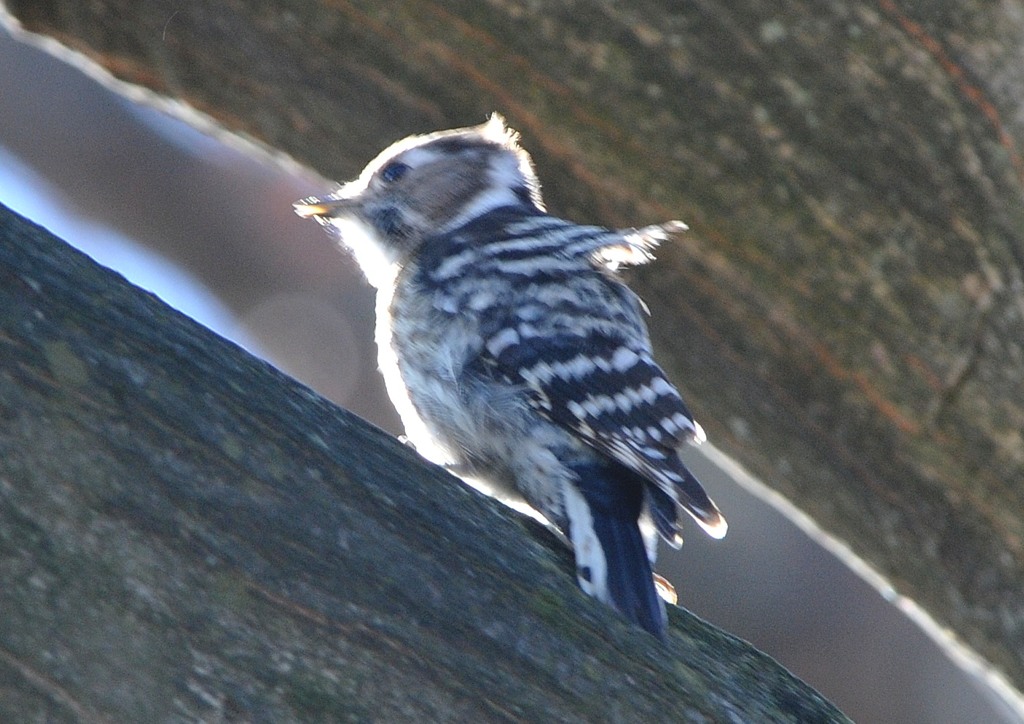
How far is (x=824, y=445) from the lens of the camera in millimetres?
3518

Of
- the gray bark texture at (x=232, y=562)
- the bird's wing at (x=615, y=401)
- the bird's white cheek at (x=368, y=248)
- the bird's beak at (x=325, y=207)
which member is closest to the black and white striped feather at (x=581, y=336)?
the bird's wing at (x=615, y=401)

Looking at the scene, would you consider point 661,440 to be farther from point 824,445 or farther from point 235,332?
point 235,332

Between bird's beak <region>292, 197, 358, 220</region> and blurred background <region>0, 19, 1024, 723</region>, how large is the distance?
2095mm

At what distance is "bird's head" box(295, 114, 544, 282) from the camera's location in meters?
4.21

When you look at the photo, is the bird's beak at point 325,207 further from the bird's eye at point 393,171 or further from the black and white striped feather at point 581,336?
the black and white striped feather at point 581,336

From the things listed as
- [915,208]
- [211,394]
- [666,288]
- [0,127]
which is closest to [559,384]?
[666,288]

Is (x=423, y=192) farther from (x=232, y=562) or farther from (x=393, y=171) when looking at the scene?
(x=232, y=562)

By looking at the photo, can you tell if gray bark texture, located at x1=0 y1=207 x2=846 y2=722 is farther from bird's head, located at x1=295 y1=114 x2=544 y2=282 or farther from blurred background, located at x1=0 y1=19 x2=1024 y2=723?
blurred background, located at x1=0 y1=19 x2=1024 y2=723

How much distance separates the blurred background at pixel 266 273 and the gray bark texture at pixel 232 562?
14.3 ft

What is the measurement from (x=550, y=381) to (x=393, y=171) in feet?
4.35

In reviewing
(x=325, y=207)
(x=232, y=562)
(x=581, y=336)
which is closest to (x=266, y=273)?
(x=325, y=207)

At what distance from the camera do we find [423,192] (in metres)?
4.32

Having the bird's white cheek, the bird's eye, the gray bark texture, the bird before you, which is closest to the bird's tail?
the bird

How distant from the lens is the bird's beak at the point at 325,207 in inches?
167
